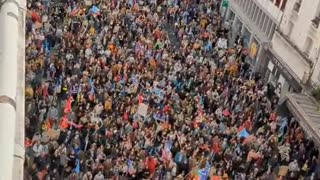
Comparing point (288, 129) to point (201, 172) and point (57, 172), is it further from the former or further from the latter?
point (57, 172)

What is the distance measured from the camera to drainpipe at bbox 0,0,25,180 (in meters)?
13.2

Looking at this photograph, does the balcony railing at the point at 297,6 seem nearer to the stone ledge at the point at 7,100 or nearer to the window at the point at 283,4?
the window at the point at 283,4

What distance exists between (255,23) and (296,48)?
27.1ft

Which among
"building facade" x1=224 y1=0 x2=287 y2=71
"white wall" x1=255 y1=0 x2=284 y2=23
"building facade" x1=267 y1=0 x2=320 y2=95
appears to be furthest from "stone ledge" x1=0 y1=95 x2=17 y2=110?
"white wall" x1=255 y1=0 x2=284 y2=23

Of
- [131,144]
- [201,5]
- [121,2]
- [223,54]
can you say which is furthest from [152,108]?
[201,5]

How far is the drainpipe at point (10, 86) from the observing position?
43.2 ft

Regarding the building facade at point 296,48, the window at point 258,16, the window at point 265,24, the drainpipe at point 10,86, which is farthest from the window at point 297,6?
the drainpipe at point 10,86

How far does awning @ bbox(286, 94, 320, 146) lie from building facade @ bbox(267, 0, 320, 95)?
119 cm

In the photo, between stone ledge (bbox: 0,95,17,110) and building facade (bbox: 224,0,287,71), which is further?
building facade (bbox: 224,0,287,71)

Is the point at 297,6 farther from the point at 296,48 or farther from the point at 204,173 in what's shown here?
the point at 204,173

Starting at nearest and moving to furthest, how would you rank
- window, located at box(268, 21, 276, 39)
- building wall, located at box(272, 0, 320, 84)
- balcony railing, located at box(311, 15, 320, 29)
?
Answer: building wall, located at box(272, 0, 320, 84), balcony railing, located at box(311, 15, 320, 29), window, located at box(268, 21, 276, 39)

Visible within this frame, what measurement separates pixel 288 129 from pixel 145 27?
38.2 feet

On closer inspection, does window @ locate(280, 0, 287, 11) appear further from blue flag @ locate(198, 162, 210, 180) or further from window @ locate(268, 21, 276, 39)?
blue flag @ locate(198, 162, 210, 180)

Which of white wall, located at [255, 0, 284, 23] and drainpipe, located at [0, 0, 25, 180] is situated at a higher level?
drainpipe, located at [0, 0, 25, 180]
